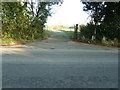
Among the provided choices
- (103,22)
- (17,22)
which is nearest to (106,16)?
(103,22)

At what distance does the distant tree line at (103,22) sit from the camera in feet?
49.3

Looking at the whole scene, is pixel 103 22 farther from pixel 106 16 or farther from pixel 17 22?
pixel 17 22

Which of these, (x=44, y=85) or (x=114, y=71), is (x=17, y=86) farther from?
(x=114, y=71)

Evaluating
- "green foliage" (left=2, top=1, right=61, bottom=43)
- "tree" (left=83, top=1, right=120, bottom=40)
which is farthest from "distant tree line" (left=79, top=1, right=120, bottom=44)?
"green foliage" (left=2, top=1, right=61, bottom=43)

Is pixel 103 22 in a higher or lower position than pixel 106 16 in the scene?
lower

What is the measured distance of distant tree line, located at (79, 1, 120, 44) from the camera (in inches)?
591

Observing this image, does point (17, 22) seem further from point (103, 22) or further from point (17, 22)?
point (103, 22)

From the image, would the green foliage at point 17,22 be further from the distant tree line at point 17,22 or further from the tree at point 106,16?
the tree at point 106,16

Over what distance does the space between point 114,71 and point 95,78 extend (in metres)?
1.19

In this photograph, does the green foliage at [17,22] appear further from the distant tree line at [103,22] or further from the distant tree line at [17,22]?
the distant tree line at [103,22]

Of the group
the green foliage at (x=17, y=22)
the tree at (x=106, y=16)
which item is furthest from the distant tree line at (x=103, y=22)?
the green foliage at (x=17, y=22)

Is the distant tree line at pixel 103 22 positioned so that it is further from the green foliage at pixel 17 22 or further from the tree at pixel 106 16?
the green foliage at pixel 17 22

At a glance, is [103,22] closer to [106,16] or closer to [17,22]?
[106,16]

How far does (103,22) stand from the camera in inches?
644
